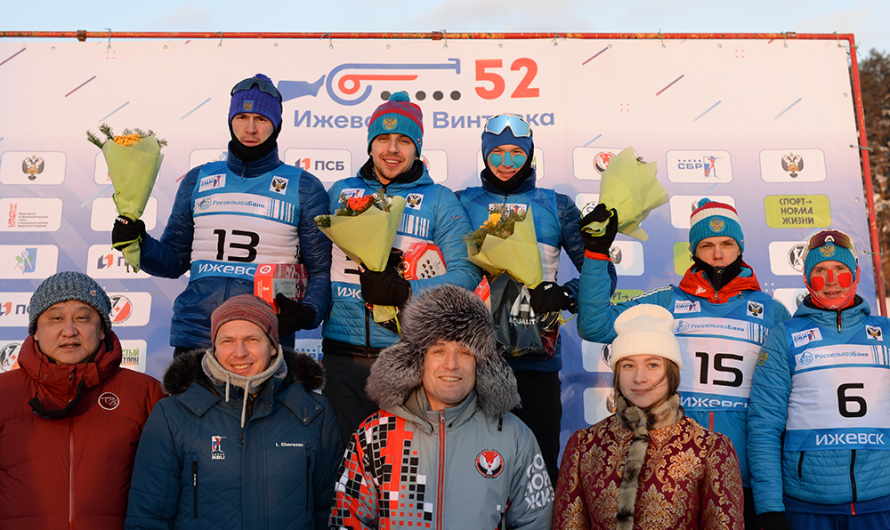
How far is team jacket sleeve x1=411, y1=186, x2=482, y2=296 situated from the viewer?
2823mm

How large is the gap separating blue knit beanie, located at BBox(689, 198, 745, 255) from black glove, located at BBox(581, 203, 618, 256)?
564 mm

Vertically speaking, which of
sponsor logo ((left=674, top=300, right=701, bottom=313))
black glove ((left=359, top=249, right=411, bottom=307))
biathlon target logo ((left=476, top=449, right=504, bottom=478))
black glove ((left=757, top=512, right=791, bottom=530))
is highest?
black glove ((left=359, top=249, right=411, bottom=307))

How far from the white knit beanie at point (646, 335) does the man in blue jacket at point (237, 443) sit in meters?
1.06

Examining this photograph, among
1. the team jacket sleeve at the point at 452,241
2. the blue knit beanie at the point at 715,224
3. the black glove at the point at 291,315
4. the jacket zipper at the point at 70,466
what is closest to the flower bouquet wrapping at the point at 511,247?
the team jacket sleeve at the point at 452,241

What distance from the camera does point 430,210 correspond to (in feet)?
9.97

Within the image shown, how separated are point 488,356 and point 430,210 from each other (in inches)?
38.1

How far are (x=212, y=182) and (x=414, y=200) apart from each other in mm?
953

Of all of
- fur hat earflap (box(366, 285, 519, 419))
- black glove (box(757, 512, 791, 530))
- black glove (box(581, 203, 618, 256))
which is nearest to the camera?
fur hat earflap (box(366, 285, 519, 419))

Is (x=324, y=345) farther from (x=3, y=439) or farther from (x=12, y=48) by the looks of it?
(x=12, y=48)

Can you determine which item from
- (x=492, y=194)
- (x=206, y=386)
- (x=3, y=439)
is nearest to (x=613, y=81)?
(x=492, y=194)

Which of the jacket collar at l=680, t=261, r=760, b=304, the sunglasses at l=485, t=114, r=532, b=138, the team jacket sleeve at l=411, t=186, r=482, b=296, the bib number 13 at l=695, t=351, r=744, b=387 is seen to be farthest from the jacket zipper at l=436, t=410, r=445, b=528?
the sunglasses at l=485, t=114, r=532, b=138

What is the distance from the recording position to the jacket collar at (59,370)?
2.26 meters

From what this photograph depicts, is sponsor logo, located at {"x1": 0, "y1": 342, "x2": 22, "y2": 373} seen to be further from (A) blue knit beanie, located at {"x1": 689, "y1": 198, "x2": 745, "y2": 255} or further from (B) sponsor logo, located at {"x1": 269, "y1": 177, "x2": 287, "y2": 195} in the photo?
(A) blue knit beanie, located at {"x1": 689, "y1": 198, "x2": 745, "y2": 255}

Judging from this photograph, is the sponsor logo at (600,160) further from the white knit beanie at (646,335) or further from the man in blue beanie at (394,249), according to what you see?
the white knit beanie at (646,335)
